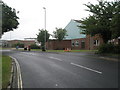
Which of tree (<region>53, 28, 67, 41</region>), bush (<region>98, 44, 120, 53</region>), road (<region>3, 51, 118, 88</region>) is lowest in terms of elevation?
road (<region>3, 51, 118, 88</region>)

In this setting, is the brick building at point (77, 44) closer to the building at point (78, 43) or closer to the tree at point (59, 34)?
the building at point (78, 43)

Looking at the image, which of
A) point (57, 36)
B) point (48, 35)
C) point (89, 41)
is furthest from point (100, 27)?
point (48, 35)

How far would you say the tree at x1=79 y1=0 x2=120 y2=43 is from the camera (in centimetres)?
2266

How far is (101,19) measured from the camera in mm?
23625

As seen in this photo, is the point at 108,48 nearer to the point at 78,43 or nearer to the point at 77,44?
the point at 78,43

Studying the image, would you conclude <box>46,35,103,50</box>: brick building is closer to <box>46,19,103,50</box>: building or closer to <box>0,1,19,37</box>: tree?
<box>46,19,103,50</box>: building

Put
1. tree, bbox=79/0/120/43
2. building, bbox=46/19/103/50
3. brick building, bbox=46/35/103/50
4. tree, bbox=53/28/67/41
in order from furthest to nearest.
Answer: tree, bbox=53/28/67/41
brick building, bbox=46/35/103/50
building, bbox=46/19/103/50
tree, bbox=79/0/120/43

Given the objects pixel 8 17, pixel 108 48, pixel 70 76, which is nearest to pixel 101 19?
pixel 108 48

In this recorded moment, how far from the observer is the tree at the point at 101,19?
22656 millimetres

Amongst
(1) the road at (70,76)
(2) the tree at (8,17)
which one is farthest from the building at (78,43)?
(1) the road at (70,76)

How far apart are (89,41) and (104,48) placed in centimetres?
2060

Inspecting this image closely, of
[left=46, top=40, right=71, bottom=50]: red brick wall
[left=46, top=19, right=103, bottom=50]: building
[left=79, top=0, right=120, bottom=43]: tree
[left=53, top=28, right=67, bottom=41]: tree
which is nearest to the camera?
[left=79, top=0, right=120, bottom=43]: tree

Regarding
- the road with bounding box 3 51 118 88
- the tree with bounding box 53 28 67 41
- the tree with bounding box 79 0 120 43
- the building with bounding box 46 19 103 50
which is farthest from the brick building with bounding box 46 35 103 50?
the road with bounding box 3 51 118 88

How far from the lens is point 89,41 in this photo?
44.6 metres
